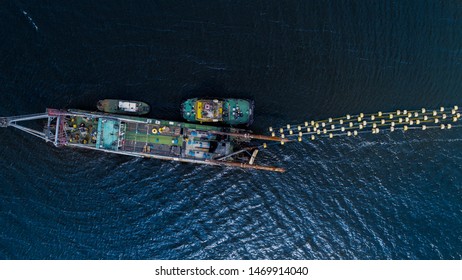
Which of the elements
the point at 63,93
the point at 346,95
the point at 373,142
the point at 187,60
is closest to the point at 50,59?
the point at 63,93

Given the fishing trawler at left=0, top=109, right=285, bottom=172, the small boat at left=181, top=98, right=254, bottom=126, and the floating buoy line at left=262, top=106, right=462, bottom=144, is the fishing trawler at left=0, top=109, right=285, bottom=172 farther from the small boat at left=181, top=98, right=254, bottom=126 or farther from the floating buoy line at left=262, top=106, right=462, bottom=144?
the floating buoy line at left=262, top=106, right=462, bottom=144

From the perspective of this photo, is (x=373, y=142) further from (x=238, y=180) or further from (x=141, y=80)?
(x=141, y=80)

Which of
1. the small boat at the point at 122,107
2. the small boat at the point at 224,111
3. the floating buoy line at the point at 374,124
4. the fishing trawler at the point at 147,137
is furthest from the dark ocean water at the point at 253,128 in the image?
the fishing trawler at the point at 147,137

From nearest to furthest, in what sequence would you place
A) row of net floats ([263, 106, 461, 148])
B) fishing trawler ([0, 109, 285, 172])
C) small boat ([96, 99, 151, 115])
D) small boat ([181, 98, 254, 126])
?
fishing trawler ([0, 109, 285, 172]) < small boat ([181, 98, 254, 126]) < small boat ([96, 99, 151, 115]) < row of net floats ([263, 106, 461, 148])

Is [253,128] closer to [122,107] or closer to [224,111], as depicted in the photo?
[224,111]

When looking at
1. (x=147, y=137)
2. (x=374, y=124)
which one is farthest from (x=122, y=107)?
(x=374, y=124)

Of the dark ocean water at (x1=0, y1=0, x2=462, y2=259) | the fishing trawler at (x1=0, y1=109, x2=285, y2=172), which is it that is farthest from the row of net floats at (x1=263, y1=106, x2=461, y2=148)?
the fishing trawler at (x1=0, y1=109, x2=285, y2=172)
